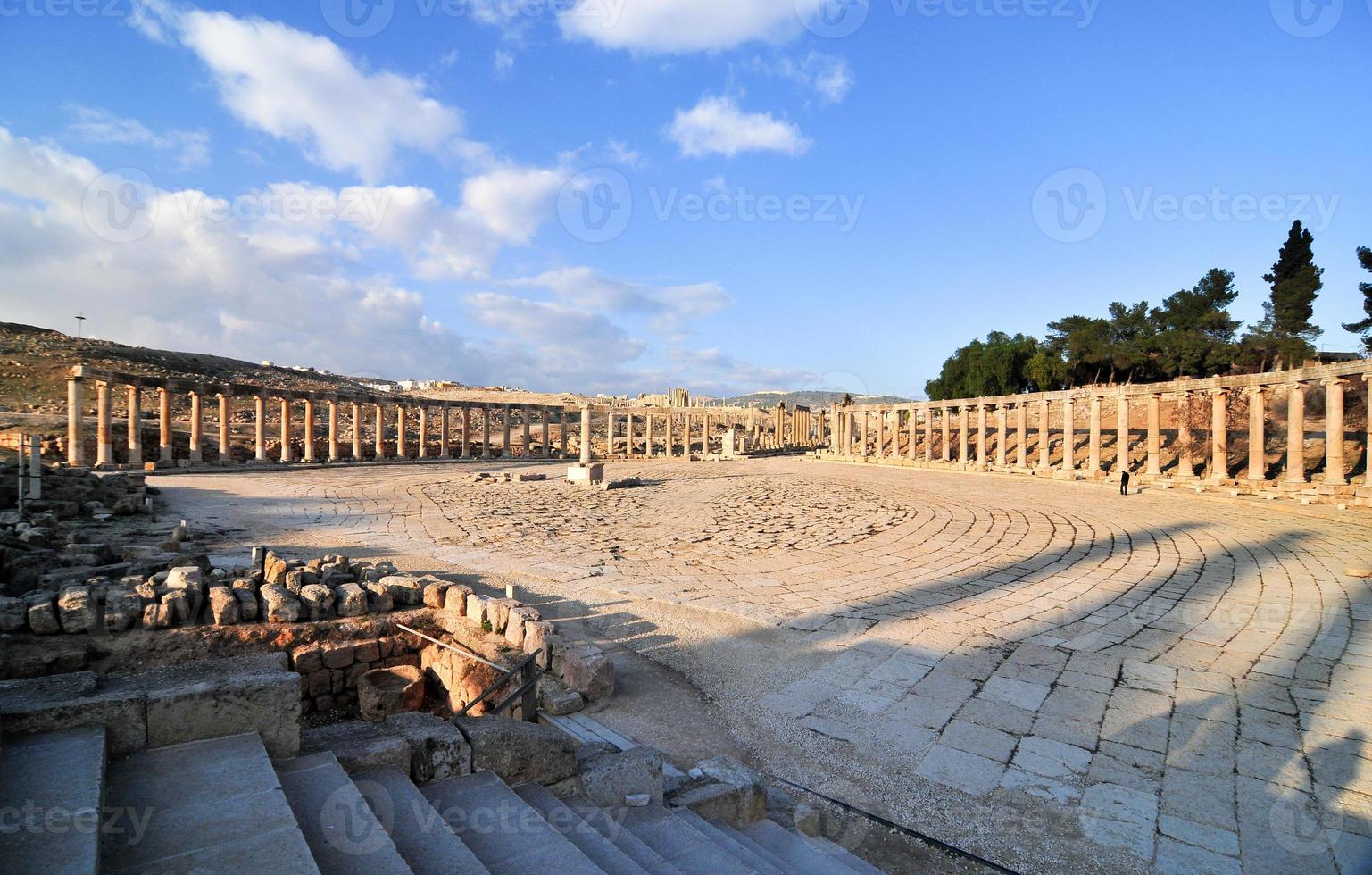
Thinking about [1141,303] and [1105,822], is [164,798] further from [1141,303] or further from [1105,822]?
[1141,303]

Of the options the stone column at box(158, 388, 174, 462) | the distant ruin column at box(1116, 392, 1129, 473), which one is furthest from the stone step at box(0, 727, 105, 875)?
the distant ruin column at box(1116, 392, 1129, 473)

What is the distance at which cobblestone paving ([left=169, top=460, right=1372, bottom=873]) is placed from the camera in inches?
149

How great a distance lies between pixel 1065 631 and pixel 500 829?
5838 mm

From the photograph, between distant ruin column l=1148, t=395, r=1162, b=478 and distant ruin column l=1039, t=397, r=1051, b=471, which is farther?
distant ruin column l=1039, t=397, r=1051, b=471

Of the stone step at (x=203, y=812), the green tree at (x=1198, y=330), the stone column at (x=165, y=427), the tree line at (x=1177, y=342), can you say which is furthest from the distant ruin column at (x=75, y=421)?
the green tree at (x=1198, y=330)

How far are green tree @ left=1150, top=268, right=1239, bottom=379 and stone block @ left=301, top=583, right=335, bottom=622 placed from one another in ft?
148

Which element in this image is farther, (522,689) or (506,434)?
(506,434)

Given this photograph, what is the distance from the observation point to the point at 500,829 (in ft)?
9.11

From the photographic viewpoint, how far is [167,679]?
314 cm

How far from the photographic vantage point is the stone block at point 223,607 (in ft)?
19.5

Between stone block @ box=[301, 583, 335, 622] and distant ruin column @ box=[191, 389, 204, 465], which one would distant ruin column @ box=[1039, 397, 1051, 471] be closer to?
stone block @ box=[301, 583, 335, 622]

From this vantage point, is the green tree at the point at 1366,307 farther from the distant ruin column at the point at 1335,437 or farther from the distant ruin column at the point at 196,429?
the distant ruin column at the point at 196,429

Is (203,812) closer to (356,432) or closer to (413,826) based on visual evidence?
(413,826)

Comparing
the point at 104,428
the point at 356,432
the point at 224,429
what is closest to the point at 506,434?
the point at 356,432
